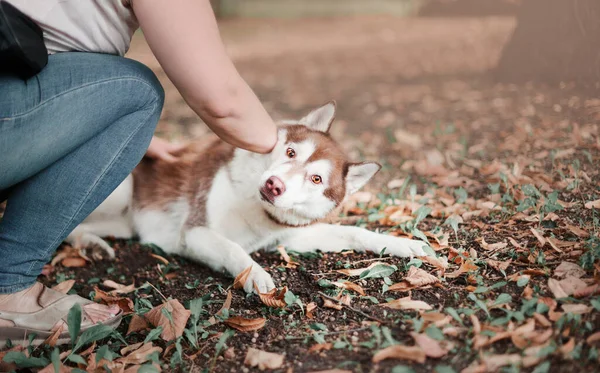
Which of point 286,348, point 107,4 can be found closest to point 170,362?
point 286,348

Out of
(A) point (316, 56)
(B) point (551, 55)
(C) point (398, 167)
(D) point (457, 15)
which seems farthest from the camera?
(A) point (316, 56)

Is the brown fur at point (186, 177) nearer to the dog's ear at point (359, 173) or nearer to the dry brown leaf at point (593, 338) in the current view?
the dog's ear at point (359, 173)

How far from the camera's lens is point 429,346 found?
74.7 inches

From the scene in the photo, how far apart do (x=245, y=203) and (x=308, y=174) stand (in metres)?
0.51

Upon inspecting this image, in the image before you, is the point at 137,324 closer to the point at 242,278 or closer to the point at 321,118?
the point at 242,278

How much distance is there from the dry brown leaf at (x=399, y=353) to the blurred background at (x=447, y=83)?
219cm

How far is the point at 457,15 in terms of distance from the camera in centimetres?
753

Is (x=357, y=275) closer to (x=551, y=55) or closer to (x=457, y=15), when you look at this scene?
(x=551, y=55)

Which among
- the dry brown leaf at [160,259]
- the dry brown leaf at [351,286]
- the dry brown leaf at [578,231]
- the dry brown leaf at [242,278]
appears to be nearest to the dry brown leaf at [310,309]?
the dry brown leaf at [351,286]

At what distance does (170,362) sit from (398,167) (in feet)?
9.72

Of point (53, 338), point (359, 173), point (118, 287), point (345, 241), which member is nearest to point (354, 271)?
point (345, 241)

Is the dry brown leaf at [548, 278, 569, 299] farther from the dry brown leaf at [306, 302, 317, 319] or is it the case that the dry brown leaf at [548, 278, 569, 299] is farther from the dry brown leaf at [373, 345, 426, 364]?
the dry brown leaf at [306, 302, 317, 319]

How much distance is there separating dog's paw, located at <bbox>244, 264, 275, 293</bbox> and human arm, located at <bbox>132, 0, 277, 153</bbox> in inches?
30.8

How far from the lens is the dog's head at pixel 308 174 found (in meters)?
2.71
